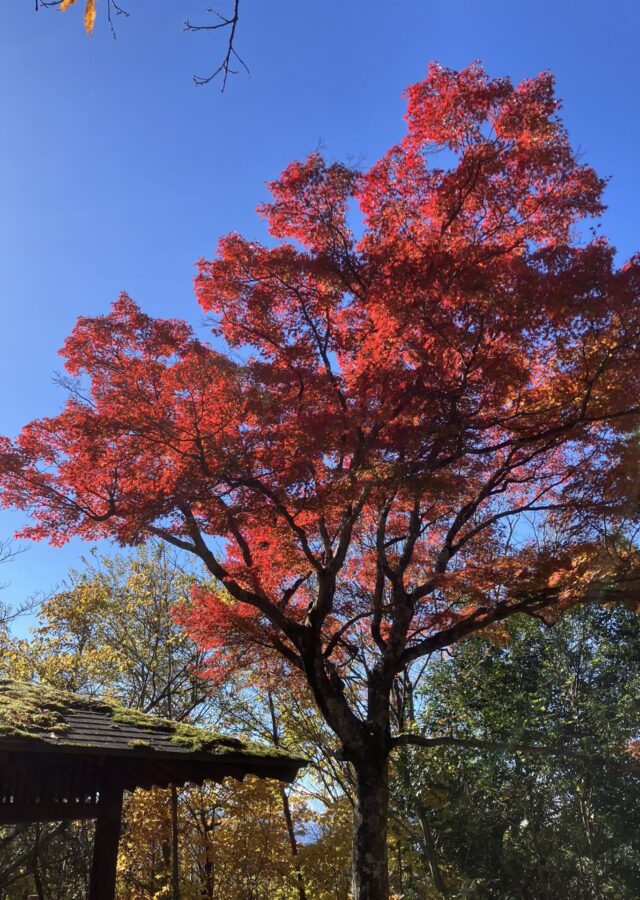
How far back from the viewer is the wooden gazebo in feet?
14.1

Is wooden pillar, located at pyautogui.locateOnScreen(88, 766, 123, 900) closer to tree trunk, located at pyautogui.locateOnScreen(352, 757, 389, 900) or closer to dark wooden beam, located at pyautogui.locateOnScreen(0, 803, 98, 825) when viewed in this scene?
dark wooden beam, located at pyautogui.locateOnScreen(0, 803, 98, 825)

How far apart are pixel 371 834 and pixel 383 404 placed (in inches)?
173

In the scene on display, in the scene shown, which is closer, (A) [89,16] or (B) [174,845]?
(A) [89,16]

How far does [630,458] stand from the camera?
22.7ft

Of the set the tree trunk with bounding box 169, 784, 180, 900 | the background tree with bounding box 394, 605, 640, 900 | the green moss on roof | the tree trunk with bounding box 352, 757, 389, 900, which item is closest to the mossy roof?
the green moss on roof

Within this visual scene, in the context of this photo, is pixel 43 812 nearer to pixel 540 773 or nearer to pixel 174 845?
pixel 174 845

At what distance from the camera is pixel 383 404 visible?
22.1 feet

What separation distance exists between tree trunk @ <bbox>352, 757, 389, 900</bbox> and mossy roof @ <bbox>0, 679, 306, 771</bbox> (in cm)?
111

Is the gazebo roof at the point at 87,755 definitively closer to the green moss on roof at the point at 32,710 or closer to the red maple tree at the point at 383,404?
the green moss on roof at the point at 32,710

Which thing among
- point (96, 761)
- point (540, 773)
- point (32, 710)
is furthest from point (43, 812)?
point (540, 773)

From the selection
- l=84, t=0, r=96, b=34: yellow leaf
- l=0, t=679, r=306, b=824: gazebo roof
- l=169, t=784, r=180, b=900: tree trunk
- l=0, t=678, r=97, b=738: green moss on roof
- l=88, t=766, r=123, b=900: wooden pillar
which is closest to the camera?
l=84, t=0, r=96, b=34: yellow leaf

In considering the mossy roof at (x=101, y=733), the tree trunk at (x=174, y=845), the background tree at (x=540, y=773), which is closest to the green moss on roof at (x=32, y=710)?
the mossy roof at (x=101, y=733)

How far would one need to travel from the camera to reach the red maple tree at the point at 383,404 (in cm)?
637

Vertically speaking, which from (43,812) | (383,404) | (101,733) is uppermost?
(383,404)
